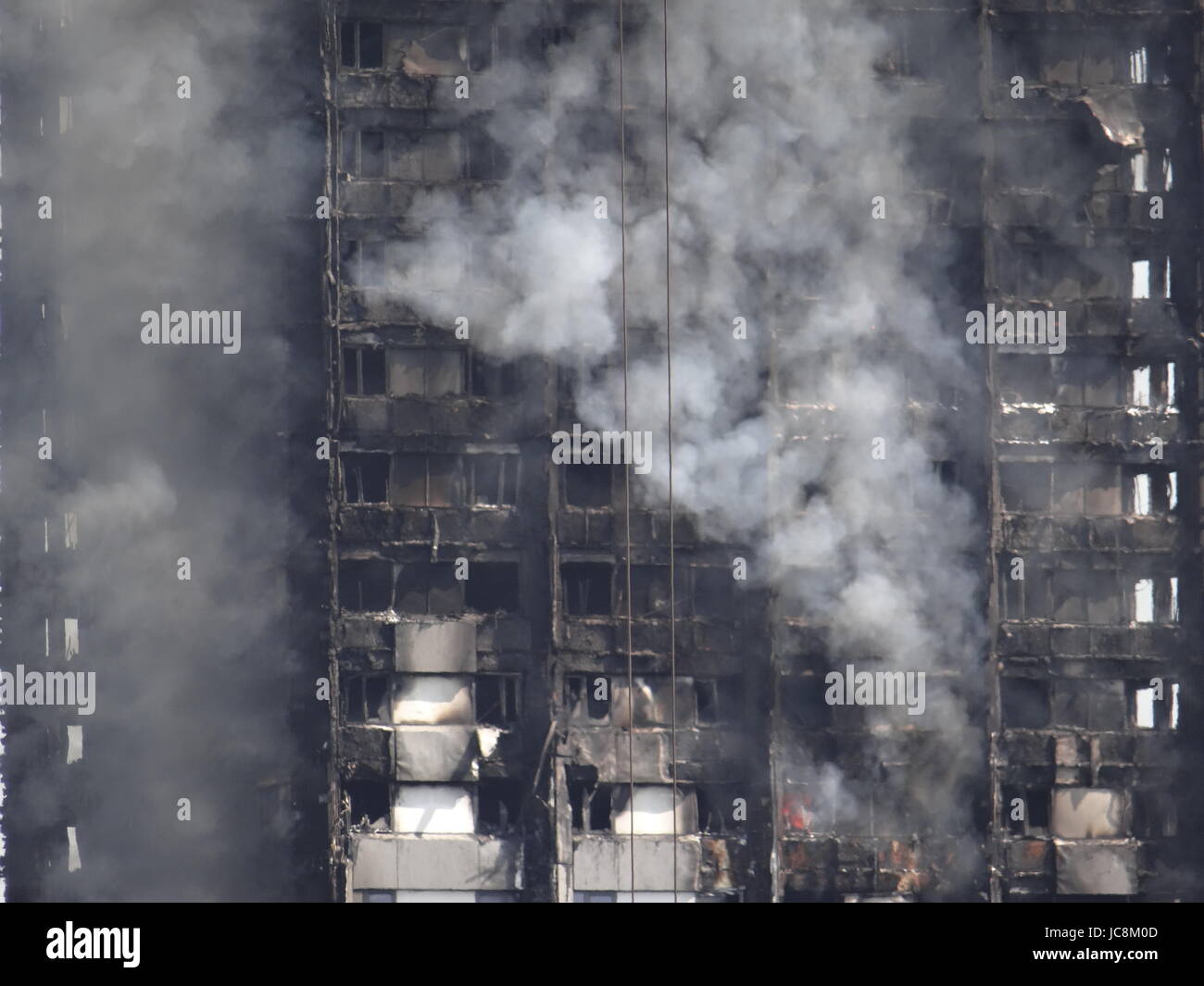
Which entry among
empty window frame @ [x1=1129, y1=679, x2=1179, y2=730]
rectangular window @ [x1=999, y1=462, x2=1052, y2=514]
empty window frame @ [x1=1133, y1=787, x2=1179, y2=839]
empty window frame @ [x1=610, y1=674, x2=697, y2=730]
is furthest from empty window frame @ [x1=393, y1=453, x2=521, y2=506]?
empty window frame @ [x1=1133, y1=787, x2=1179, y2=839]

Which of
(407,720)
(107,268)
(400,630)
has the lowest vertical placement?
(407,720)

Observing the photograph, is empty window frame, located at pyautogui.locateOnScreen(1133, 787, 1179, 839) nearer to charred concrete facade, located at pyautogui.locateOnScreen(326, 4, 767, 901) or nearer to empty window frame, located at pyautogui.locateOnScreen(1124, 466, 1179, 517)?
empty window frame, located at pyautogui.locateOnScreen(1124, 466, 1179, 517)

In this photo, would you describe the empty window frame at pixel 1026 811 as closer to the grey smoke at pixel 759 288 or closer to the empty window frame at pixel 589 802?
the grey smoke at pixel 759 288

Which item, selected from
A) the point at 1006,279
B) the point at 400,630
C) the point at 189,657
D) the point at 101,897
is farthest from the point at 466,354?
the point at 101,897

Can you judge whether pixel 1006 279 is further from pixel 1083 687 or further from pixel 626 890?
pixel 626 890

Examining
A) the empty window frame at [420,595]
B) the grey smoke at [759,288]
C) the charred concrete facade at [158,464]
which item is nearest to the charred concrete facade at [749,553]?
the empty window frame at [420,595]

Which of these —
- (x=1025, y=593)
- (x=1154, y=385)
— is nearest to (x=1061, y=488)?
(x=1025, y=593)
